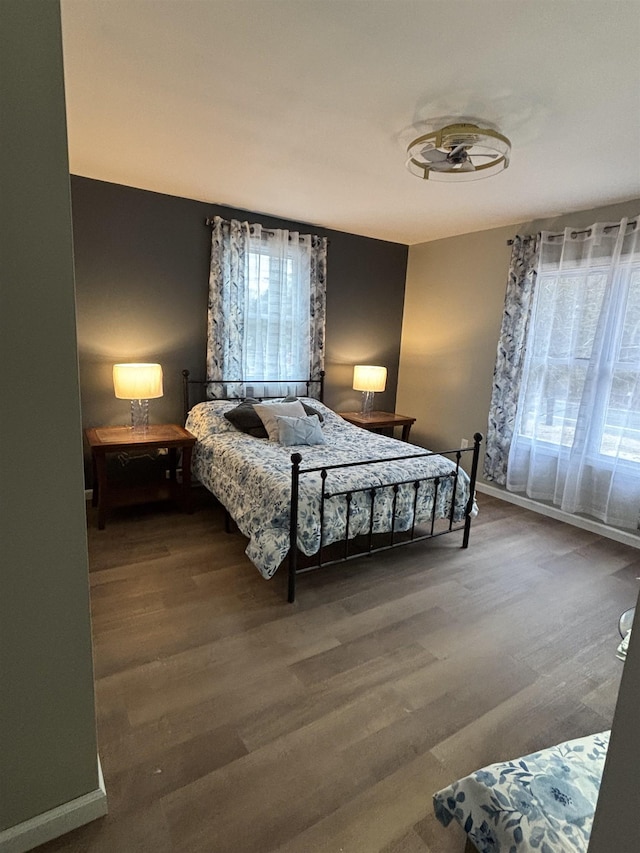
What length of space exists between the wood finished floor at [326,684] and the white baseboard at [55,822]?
0.03 metres

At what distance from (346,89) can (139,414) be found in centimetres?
275

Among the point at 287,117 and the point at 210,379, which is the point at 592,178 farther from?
the point at 210,379

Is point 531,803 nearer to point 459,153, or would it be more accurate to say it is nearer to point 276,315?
point 459,153

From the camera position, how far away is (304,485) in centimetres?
253

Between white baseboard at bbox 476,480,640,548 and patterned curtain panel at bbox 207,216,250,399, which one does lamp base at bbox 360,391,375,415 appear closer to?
white baseboard at bbox 476,480,640,548

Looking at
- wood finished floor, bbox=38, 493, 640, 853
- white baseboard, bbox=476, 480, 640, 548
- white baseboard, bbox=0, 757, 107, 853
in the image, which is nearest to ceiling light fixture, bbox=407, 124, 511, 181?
wood finished floor, bbox=38, 493, 640, 853

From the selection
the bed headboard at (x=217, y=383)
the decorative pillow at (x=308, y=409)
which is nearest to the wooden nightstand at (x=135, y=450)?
the bed headboard at (x=217, y=383)

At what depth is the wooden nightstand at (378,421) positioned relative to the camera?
4445 mm

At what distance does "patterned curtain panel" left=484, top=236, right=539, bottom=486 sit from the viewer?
379 centimetres

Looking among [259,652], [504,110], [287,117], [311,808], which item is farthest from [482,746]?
[287,117]

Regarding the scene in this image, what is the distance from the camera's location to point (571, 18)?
1.46 metres

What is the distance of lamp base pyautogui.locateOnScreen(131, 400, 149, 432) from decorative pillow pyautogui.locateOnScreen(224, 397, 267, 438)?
2.22ft

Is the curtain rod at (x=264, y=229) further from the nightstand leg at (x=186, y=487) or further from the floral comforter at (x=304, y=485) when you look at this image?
the nightstand leg at (x=186, y=487)

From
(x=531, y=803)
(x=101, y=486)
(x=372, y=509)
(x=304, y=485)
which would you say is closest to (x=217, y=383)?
(x=101, y=486)
